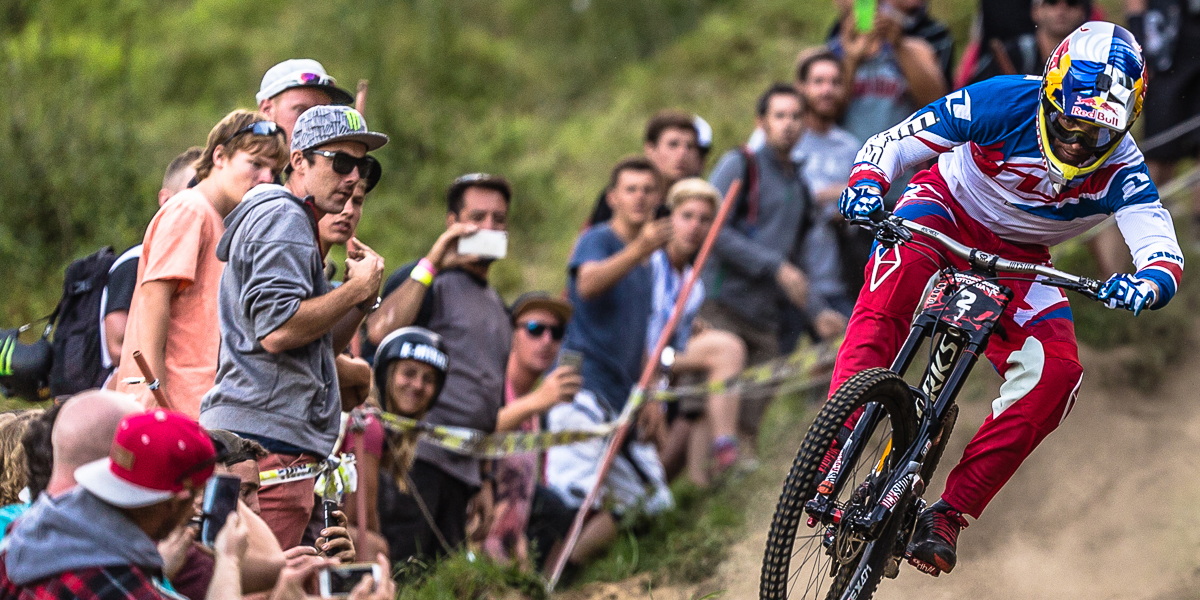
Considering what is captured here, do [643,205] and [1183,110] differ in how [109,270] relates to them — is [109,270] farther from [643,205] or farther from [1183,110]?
[1183,110]

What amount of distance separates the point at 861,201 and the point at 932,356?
0.83 meters

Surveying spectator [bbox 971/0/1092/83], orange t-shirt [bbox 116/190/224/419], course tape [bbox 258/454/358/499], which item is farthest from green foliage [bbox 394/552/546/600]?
spectator [bbox 971/0/1092/83]

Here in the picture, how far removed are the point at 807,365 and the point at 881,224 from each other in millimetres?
4863

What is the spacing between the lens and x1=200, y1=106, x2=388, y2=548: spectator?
3.96 metres

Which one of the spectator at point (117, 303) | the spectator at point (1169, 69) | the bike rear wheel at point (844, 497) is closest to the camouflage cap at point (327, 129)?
the spectator at point (117, 303)

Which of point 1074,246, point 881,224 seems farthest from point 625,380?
point 1074,246

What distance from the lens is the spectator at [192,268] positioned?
14.0ft

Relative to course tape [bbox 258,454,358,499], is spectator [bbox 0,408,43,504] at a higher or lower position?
higher

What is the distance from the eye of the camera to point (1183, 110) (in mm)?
9609

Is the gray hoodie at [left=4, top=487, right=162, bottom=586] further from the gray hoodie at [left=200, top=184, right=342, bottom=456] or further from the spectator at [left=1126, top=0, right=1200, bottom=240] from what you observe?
the spectator at [left=1126, top=0, right=1200, bottom=240]

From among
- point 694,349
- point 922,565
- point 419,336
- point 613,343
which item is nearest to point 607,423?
point 613,343

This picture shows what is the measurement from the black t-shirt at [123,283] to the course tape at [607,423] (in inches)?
58.5

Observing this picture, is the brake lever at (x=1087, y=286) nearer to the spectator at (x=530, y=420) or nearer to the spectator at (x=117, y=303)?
the spectator at (x=530, y=420)

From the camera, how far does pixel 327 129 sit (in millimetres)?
4223
